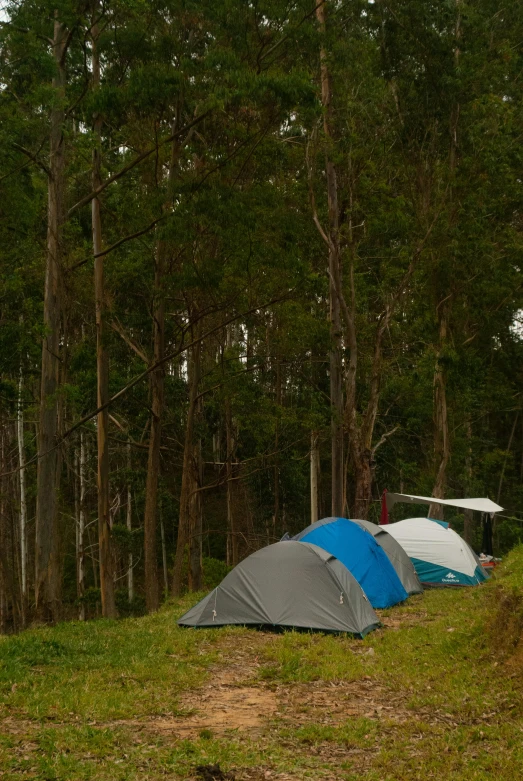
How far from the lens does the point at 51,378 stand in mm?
14328

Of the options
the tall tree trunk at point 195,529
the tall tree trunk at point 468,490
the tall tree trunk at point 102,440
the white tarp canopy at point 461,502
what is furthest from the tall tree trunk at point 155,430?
the tall tree trunk at point 468,490

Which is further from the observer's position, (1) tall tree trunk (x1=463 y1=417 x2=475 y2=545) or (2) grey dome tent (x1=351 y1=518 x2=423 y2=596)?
(1) tall tree trunk (x1=463 y1=417 x2=475 y2=545)

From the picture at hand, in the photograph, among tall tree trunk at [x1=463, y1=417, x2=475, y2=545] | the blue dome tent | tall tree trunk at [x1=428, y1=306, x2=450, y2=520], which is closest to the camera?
the blue dome tent

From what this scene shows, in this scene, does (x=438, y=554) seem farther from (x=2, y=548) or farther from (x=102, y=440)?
(x=2, y=548)

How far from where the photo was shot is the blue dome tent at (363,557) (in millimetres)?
14031

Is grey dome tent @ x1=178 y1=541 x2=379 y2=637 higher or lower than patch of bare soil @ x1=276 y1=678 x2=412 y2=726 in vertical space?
higher

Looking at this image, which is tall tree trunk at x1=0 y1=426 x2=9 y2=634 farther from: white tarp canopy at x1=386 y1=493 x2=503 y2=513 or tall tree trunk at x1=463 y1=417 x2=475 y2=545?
tall tree trunk at x1=463 y1=417 x2=475 y2=545

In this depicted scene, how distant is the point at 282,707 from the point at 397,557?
8.04 meters

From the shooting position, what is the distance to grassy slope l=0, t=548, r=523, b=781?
248 inches

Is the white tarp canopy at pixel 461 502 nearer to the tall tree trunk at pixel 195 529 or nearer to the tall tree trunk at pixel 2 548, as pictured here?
the tall tree trunk at pixel 195 529

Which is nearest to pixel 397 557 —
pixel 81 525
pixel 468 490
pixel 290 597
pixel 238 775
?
pixel 290 597

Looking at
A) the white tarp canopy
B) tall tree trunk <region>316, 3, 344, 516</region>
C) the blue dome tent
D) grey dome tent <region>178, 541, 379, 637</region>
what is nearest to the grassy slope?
grey dome tent <region>178, 541, 379, 637</region>

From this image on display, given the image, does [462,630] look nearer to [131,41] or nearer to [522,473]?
[131,41]

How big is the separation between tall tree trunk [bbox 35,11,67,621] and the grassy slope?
2296 mm
